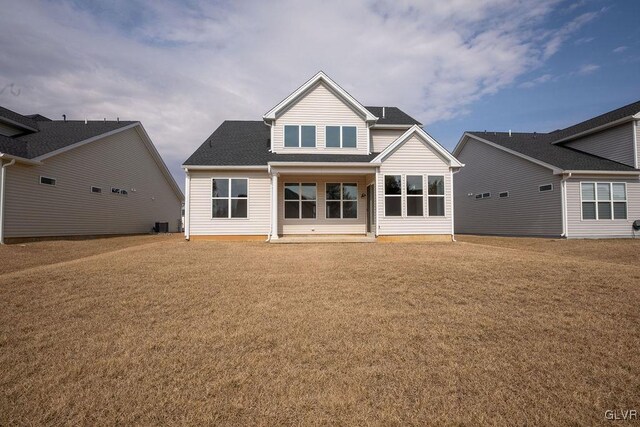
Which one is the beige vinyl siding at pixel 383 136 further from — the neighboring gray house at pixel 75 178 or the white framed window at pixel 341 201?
the neighboring gray house at pixel 75 178

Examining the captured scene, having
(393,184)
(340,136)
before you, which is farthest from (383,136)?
(393,184)

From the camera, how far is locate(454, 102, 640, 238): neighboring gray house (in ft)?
55.1

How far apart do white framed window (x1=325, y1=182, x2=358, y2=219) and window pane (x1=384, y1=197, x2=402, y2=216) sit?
208cm

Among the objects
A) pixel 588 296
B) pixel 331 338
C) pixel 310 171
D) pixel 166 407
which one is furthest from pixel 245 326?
pixel 310 171

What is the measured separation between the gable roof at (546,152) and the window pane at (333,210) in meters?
11.0

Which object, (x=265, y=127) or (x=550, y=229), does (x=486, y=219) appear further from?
(x=265, y=127)

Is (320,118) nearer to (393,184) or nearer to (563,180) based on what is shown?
(393,184)

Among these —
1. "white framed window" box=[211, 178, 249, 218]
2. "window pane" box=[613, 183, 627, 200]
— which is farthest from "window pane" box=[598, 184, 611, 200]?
"white framed window" box=[211, 178, 249, 218]

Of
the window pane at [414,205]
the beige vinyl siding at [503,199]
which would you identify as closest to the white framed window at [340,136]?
the window pane at [414,205]

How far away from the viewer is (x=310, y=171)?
14.5 m

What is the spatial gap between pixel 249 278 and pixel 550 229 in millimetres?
16759

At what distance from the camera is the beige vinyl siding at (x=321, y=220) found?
16.0 m

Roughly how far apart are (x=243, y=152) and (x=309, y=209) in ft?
13.8

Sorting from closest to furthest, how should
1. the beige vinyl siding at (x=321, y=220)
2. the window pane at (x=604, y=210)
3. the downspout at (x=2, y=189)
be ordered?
the downspout at (x=2, y=189)
the beige vinyl siding at (x=321, y=220)
the window pane at (x=604, y=210)
